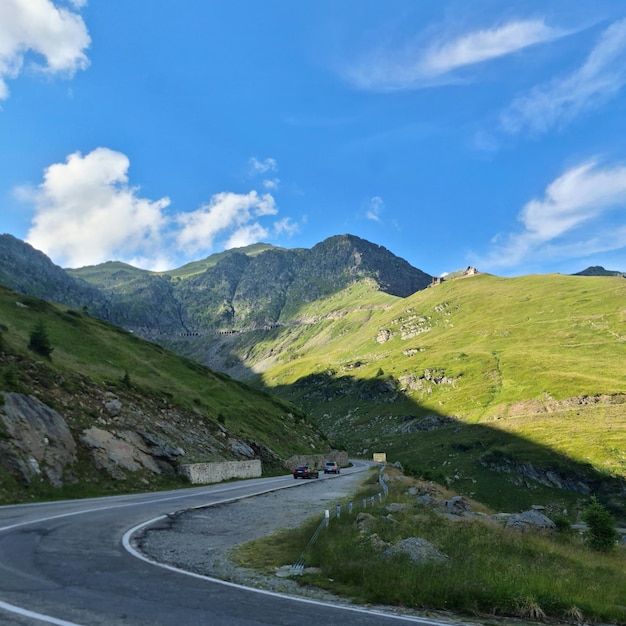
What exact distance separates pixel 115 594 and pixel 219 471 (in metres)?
38.5

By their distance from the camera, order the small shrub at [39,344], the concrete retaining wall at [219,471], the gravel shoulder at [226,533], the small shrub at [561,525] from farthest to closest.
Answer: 1. the small shrub at [39,344]
2. the concrete retaining wall at [219,471]
3. the small shrub at [561,525]
4. the gravel shoulder at [226,533]

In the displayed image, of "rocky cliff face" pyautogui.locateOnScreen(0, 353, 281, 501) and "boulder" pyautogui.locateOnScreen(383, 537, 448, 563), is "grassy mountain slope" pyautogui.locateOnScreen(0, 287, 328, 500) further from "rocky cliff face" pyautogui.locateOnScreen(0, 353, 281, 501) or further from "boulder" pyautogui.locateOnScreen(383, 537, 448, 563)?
"boulder" pyautogui.locateOnScreen(383, 537, 448, 563)

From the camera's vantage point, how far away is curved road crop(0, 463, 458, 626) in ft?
27.8

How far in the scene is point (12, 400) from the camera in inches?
1212

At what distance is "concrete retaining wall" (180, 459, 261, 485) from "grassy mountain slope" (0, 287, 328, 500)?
1.49 metres

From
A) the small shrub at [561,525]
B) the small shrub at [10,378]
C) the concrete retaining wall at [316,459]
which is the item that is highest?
the small shrub at [10,378]

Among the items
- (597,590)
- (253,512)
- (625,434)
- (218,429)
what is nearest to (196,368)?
(218,429)

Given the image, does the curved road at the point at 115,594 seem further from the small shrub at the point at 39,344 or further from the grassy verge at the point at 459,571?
the small shrub at the point at 39,344

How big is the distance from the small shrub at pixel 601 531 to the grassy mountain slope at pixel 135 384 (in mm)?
33609

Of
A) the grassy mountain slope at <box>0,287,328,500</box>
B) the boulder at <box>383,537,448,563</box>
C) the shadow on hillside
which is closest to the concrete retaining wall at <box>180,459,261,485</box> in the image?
the grassy mountain slope at <box>0,287,328,500</box>

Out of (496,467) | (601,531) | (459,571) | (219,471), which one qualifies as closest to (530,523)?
(601,531)

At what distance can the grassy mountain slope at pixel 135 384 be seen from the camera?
122 ft

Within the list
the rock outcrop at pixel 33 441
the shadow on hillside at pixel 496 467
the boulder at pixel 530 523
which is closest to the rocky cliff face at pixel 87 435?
the rock outcrop at pixel 33 441

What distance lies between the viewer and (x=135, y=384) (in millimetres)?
50969
